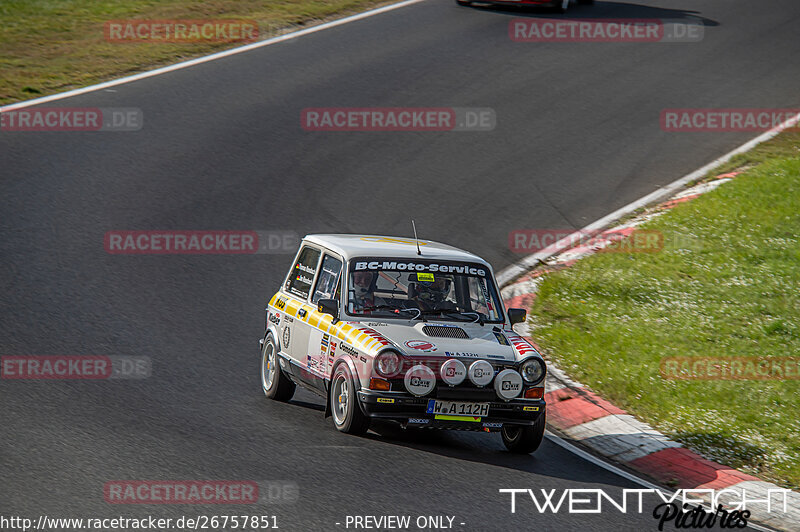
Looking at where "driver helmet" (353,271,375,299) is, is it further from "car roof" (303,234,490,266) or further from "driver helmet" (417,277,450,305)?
"driver helmet" (417,277,450,305)

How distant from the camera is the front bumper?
312 inches

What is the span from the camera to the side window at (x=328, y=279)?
9153 mm

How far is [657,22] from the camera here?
23.9m

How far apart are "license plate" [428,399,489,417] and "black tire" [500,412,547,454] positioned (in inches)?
13.4

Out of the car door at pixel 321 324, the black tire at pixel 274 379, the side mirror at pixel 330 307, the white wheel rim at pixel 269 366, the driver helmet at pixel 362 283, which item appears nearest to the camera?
the side mirror at pixel 330 307

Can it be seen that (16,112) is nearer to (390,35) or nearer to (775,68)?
(390,35)

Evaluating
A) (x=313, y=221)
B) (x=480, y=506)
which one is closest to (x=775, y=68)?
(x=313, y=221)

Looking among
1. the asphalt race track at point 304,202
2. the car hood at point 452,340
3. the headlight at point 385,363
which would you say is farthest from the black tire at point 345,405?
the car hood at point 452,340

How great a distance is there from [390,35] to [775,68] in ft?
26.9

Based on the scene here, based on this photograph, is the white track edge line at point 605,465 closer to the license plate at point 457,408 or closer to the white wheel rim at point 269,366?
the license plate at point 457,408

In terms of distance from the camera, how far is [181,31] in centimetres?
2186

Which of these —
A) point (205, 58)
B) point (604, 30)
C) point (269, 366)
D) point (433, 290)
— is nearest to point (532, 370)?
point (433, 290)

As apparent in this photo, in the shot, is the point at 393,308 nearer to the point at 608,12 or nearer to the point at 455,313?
the point at 455,313

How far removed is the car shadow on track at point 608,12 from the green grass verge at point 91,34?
339 cm
